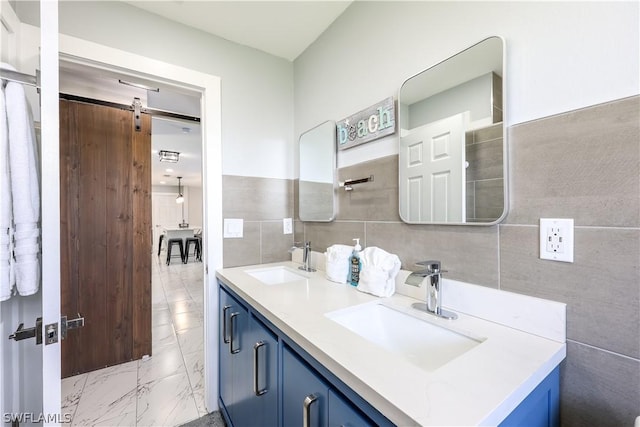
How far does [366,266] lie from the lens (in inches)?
47.3

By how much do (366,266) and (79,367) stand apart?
2.50 meters

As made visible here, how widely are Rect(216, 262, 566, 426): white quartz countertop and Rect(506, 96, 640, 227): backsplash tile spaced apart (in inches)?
11.8

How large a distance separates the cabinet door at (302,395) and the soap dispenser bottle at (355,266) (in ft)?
1.68

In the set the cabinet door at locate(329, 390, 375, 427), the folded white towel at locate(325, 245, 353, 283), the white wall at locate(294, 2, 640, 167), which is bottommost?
the cabinet door at locate(329, 390, 375, 427)

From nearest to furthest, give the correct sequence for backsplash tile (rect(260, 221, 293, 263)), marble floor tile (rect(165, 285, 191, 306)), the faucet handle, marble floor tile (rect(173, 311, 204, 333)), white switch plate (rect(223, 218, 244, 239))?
the faucet handle, white switch plate (rect(223, 218, 244, 239)), backsplash tile (rect(260, 221, 293, 263)), marble floor tile (rect(173, 311, 204, 333)), marble floor tile (rect(165, 285, 191, 306))

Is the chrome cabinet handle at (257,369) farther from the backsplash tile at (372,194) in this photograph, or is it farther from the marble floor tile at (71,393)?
the marble floor tile at (71,393)

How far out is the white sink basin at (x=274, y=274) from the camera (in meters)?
1.70

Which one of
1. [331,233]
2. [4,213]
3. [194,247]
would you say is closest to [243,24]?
[331,233]

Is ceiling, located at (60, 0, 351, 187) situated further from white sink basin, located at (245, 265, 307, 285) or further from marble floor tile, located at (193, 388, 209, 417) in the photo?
marble floor tile, located at (193, 388, 209, 417)

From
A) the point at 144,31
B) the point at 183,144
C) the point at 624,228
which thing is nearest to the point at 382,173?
the point at 624,228

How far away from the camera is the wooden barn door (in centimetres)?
206

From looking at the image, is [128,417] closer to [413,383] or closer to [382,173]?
[413,383]

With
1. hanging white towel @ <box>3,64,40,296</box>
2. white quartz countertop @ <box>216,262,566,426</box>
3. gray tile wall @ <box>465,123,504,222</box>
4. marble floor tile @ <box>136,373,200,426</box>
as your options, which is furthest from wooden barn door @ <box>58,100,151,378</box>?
gray tile wall @ <box>465,123,504,222</box>

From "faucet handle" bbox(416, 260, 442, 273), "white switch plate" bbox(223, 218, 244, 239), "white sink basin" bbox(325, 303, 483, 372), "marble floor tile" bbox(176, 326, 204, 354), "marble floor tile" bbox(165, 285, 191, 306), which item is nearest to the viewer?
"white sink basin" bbox(325, 303, 483, 372)
